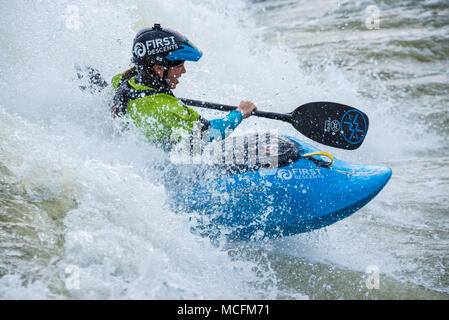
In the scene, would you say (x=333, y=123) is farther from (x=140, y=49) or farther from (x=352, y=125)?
(x=140, y=49)

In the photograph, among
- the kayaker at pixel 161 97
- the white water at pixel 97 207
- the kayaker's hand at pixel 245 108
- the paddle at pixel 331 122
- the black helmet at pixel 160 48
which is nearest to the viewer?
the white water at pixel 97 207

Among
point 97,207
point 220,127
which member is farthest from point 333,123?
point 97,207

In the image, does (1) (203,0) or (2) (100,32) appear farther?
(1) (203,0)

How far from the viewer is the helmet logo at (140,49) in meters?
3.07

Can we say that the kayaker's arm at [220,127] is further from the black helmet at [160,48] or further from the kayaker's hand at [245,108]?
the black helmet at [160,48]

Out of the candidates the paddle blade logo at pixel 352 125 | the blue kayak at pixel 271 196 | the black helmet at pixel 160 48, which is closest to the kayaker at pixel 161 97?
the black helmet at pixel 160 48

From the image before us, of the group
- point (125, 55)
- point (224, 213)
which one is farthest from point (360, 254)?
point (125, 55)

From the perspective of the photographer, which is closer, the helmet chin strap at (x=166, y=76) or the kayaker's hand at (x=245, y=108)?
the helmet chin strap at (x=166, y=76)

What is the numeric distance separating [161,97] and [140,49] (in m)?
0.42

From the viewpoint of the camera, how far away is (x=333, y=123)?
12.6 feet

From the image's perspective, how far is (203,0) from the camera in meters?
11.1

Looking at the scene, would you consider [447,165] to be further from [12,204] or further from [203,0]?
[203,0]
